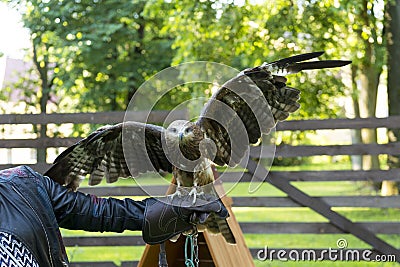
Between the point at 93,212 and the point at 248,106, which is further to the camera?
the point at 248,106

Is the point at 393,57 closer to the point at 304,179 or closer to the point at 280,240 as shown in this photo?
the point at 280,240

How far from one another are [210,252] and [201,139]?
1.71ft

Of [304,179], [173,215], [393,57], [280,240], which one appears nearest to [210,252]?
[173,215]

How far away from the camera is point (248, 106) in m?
2.13

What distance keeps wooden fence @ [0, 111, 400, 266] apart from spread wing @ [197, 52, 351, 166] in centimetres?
229

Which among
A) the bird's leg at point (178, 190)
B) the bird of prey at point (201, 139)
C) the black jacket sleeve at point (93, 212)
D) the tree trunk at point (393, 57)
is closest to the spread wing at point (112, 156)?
the bird of prey at point (201, 139)

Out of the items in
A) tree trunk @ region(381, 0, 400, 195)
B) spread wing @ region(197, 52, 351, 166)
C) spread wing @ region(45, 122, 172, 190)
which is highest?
tree trunk @ region(381, 0, 400, 195)

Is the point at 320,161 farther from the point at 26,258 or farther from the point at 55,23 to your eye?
the point at 26,258

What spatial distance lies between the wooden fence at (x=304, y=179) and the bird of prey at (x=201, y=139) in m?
2.29

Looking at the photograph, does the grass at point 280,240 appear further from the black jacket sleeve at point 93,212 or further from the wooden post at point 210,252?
the black jacket sleeve at point 93,212

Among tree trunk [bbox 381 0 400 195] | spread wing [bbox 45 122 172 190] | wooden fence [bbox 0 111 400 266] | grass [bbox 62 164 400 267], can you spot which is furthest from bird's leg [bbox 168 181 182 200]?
tree trunk [bbox 381 0 400 195]

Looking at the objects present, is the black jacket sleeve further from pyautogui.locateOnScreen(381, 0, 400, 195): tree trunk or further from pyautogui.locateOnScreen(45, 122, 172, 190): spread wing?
pyautogui.locateOnScreen(381, 0, 400, 195): tree trunk

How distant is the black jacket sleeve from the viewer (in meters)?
1.81

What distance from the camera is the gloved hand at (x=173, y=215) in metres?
1.77
